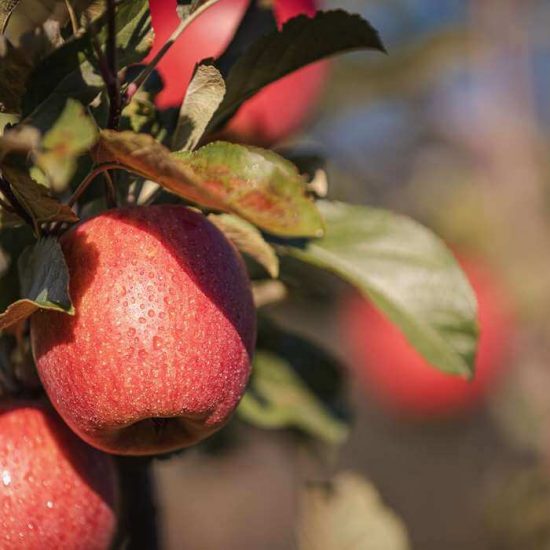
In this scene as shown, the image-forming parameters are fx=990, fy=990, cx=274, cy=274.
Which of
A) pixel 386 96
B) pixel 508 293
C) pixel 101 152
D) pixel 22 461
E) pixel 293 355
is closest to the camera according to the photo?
pixel 101 152

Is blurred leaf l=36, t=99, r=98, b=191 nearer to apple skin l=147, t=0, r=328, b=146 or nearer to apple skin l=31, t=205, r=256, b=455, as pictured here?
apple skin l=31, t=205, r=256, b=455

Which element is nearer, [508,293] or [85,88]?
[85,88]

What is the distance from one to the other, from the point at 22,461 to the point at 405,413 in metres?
2.01

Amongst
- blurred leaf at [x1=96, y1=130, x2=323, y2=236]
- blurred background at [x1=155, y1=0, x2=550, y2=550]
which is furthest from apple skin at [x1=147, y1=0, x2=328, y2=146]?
blurred background at [x1=155, y1=0, x2=550, y2=550]

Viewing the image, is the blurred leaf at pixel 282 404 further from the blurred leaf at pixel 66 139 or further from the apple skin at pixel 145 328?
the blurred leaf at pixel 66 139

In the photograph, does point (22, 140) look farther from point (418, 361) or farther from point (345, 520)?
point (418, 361)

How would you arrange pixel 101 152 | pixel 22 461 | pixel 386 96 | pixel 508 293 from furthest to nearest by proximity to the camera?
pixel 386 96 → pixel 508 293 → pixel 22 461 → pixel 101 152

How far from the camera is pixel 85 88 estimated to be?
62 cm

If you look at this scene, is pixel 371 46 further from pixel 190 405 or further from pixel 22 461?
pixel 22 461

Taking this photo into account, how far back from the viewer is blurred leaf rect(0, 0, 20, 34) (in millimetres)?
605

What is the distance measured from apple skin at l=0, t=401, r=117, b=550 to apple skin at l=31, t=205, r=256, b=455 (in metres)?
0.07

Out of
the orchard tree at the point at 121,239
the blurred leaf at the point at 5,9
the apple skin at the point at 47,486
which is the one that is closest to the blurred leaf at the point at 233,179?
the orchard tree at the point at 121,239

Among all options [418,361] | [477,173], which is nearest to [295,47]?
[418,361]

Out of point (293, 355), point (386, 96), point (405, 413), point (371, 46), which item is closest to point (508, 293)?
point (405, 413)
